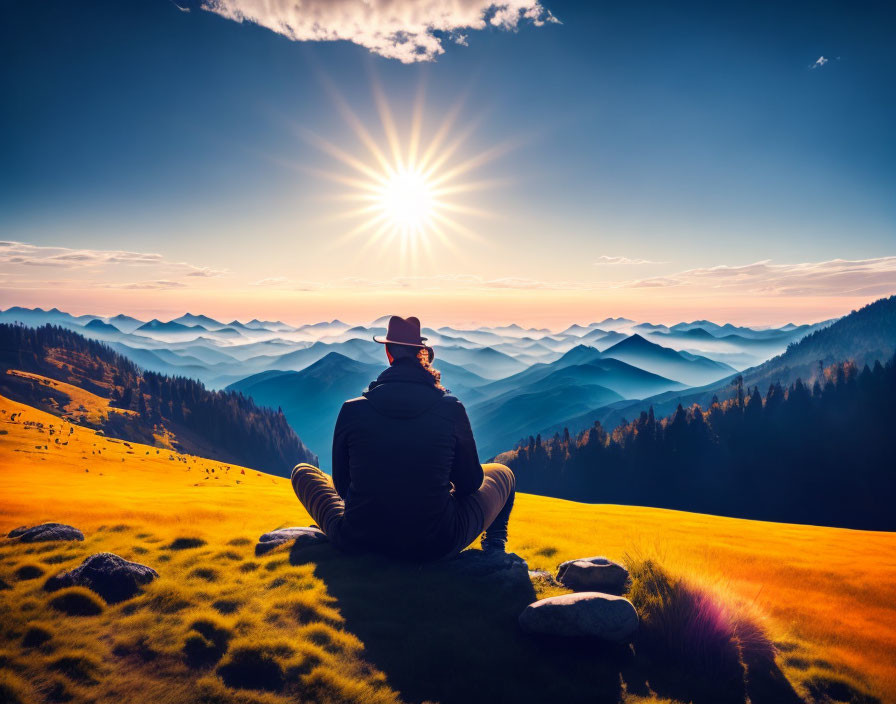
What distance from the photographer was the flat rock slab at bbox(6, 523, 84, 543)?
9.09 metres

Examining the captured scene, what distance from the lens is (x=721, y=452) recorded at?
130 m

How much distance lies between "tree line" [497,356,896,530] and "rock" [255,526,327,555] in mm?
125930

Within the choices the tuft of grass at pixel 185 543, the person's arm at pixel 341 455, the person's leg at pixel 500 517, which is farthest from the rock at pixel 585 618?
the tuft of grass at pixel 185 543

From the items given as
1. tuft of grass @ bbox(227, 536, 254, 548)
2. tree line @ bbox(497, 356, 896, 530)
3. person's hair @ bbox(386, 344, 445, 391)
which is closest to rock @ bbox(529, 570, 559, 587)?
person's hair @ bbox(386, 344, 445, 391)

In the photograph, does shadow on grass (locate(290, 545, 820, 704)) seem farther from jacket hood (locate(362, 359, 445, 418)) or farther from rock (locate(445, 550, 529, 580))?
jacket hood (locate(362, 359, 445, 418))

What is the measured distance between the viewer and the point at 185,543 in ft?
31.8

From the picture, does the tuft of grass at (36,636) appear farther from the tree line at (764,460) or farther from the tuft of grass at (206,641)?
the tree line at (764,460)

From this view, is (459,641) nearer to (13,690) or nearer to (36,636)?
(13,690)

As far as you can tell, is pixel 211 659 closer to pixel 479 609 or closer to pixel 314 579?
pixel 314 579

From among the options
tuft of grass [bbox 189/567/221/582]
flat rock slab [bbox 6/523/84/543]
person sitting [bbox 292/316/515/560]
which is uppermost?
person sitting [bbox 292/316/515/560]

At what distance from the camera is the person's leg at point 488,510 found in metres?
7.58

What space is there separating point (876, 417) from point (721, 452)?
4079cm

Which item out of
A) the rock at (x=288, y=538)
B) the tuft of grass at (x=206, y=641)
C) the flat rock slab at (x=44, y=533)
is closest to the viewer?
the tuft of grass at (x=206, y=641)

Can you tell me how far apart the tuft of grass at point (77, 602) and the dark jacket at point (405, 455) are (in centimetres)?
354
